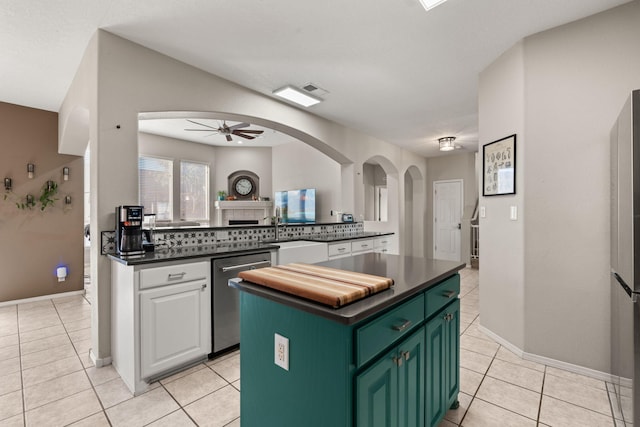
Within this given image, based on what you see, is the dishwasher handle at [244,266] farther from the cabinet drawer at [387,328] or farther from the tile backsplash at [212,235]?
the cabinet drawer at [387,328]

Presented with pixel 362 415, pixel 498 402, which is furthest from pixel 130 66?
pixel 498 402

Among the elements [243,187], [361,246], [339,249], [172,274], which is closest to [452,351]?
[172,274]

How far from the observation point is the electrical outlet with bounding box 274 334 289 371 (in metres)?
1.17

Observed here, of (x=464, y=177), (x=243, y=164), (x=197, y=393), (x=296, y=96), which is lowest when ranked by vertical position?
(x=197, y=393)

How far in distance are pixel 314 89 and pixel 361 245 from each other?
214cm

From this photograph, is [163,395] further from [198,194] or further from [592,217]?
[198,194]

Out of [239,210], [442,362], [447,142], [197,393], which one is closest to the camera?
[442,362]

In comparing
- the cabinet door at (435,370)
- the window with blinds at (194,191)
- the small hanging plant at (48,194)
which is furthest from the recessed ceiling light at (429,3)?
the window with blinds at (194,191)

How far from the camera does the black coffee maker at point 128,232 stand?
2.23m

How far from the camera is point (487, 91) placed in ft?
9.75

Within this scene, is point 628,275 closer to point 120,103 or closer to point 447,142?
point 120,103

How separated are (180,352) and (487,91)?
11.9ft

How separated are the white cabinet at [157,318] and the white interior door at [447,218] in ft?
20.5

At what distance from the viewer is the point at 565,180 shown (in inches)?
91.0
